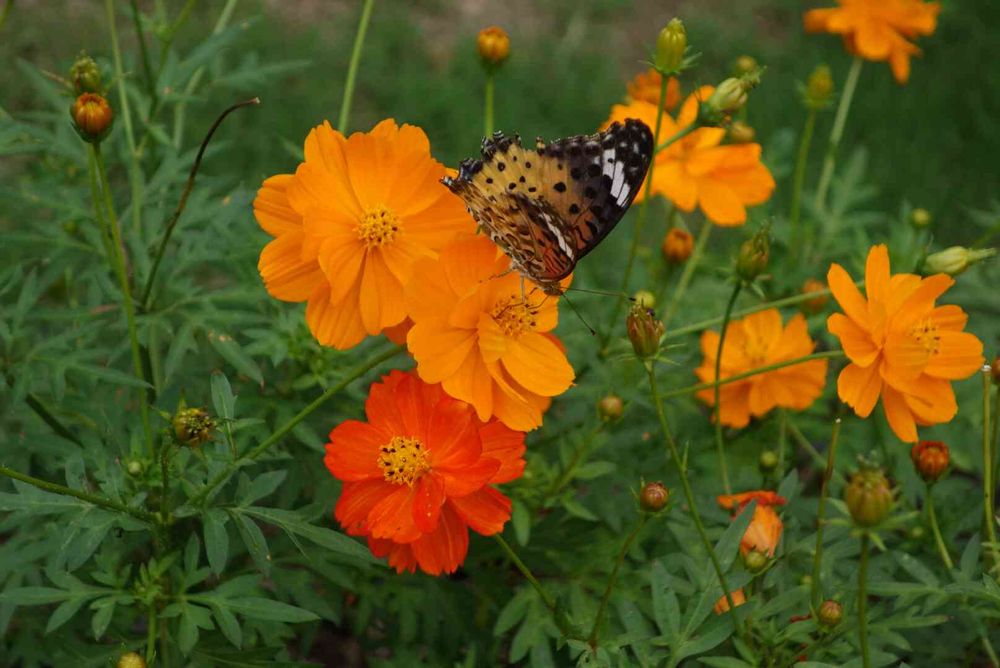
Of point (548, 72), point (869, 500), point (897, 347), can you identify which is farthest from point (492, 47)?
point (548, 72)

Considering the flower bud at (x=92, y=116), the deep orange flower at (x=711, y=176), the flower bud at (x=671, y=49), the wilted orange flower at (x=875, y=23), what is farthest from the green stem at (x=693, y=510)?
the wilted orange flower at (x=875, y=23)

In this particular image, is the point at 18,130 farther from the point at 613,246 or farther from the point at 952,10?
the point at 952,10

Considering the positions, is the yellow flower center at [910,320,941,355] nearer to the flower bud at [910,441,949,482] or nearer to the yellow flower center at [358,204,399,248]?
the flower bud at [910,441,949,482]

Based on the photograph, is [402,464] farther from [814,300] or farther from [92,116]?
[814,300]

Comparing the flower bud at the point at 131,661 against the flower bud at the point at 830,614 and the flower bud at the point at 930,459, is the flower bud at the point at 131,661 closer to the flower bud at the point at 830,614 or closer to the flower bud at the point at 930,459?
the flower bud at the point at 830,614

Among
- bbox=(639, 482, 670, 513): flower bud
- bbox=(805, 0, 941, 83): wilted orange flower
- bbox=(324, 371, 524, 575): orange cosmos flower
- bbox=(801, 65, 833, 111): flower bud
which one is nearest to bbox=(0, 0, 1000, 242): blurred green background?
bbox=(805, 0, 941, 83): wilted orange flower

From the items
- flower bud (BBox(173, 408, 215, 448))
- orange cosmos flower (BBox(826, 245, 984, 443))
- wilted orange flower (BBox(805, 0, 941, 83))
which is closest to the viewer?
flower bud (BBox(173, 408, 215, 448))
